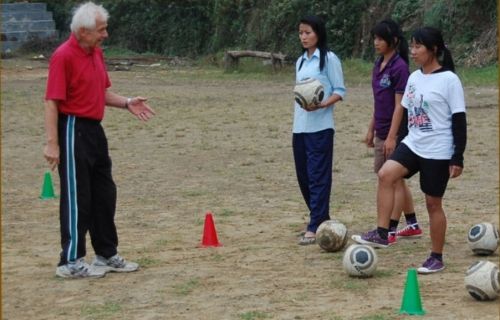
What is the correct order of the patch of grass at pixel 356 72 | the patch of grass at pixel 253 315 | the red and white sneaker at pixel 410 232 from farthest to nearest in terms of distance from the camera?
the patch of grass at pixel 356 72 → the red and white sneaker at pixel 410 232 → the patch of grass at pixel 253 315

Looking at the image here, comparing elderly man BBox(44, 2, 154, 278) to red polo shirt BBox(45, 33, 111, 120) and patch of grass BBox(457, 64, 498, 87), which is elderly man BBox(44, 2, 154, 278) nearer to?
red polo shirt BBox(45, 33, 111, 120)

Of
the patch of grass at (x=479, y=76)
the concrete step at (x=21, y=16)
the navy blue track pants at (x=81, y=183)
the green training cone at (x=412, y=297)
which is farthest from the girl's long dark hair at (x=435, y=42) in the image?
the concrete step at (x=21, y=16)

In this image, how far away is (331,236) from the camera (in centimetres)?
819

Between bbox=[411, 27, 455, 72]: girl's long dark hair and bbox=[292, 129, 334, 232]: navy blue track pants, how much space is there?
1442 mm

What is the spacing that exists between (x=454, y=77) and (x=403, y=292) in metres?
1.52

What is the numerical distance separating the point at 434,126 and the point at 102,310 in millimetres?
2544

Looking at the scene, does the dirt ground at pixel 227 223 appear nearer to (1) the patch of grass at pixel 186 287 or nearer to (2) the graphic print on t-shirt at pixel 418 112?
(1) the patch of grass at pixel 186 287

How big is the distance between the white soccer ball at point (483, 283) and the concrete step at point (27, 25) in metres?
31.8

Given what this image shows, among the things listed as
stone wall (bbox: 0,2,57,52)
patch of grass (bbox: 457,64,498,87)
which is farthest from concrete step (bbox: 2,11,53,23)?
patch of grass (bbox: 457,64,498,87)

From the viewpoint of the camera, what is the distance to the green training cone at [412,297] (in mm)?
6336

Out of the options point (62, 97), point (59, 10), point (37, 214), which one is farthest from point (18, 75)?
point (62, 97)

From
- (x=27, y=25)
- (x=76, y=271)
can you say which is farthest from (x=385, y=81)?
(x=27, y=25)

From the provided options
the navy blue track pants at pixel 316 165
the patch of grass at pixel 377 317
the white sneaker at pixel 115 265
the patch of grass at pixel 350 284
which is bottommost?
the white sneaker at pixel 115 265

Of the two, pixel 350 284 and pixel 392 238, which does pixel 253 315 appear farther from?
pixel 392 238
